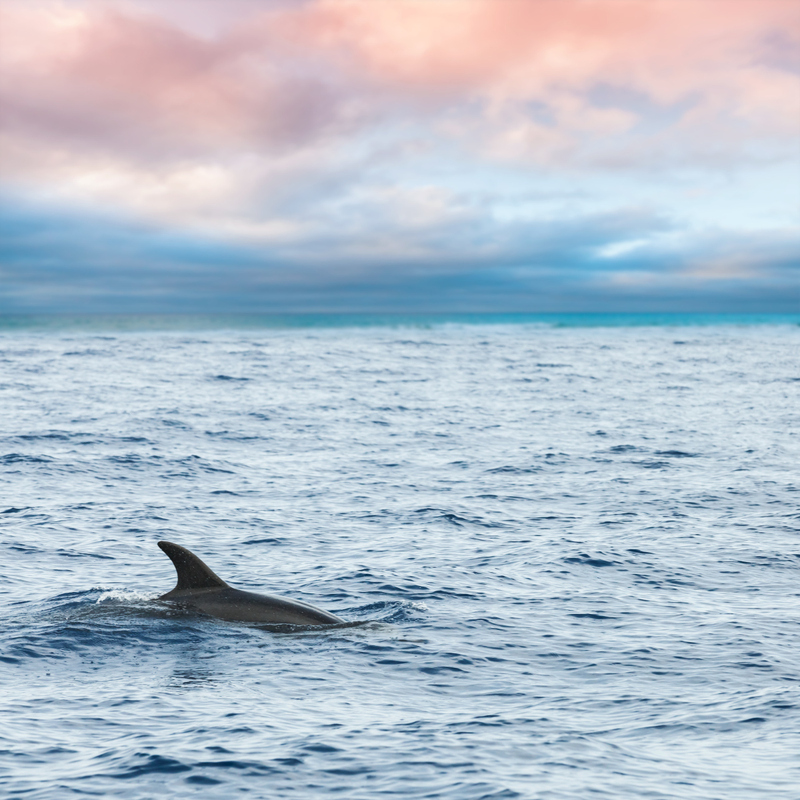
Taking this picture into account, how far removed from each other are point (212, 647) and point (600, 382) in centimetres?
6352

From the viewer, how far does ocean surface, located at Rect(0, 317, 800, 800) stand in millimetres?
10898

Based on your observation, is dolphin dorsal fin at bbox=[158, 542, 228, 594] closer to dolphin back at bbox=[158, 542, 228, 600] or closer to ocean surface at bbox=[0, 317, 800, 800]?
dolphin back at bbox=[158, 542, 228, 600]

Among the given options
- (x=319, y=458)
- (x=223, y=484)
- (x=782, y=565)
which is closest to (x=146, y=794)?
(x=782, y=565)

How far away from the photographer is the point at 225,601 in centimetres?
1598

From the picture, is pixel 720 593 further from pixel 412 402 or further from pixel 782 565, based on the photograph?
pixel 412 402

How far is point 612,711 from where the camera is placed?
12.5 meters

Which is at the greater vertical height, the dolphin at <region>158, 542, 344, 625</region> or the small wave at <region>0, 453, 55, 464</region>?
the small wave at <region>0, 453, 55, 464</region>

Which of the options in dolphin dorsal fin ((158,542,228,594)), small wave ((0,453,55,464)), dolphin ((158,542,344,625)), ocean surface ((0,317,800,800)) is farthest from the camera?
small wave ((0,453,55,464))

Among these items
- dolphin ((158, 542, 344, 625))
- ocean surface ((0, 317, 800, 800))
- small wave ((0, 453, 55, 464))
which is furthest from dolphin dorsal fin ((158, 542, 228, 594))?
small wave ((0, 453, 55, 464))

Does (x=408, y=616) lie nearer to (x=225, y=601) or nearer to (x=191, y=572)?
(x=225, y=601)

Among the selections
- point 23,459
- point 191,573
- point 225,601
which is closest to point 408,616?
point 225,601

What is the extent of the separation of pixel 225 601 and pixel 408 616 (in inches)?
118

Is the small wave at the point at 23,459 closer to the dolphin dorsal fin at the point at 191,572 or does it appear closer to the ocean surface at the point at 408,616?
the ocean surface at the point at 408,616

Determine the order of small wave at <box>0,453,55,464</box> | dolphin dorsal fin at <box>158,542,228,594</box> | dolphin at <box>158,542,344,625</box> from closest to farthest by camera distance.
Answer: dolphin at <box>158,542,344,625</box> < dolphin dorsal fin at <box>158,542,228,594</box> < small wave at <box>0,453,55,464</box>
